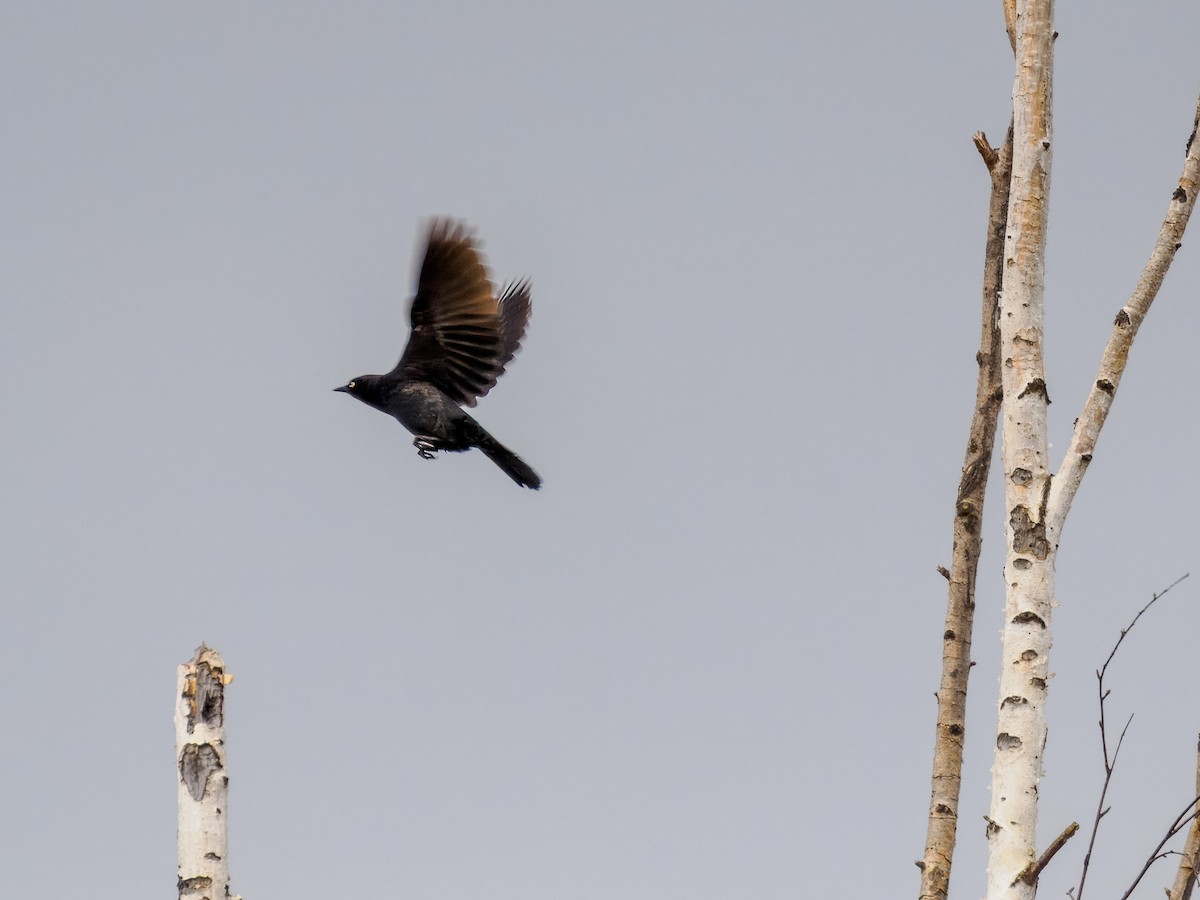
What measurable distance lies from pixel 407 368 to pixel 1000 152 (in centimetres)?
488

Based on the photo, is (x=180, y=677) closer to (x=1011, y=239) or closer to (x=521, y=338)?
(x=1011, y=239)

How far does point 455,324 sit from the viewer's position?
32.5 ft

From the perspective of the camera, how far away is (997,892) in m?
4.29

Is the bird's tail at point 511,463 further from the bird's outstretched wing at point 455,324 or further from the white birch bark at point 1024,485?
the white birch bark at point 1024,485

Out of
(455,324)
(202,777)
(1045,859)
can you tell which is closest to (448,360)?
(455,324)

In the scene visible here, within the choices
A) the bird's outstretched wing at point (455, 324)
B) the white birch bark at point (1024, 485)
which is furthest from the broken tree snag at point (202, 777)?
the bird's outstretched wing at point (455, 324)

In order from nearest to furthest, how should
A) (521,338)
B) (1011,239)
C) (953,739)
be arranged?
(1011,239) < (953,739) < (521,338)

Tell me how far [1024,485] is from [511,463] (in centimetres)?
561

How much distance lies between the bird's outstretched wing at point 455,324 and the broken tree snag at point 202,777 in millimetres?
4856

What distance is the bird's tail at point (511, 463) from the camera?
989cm

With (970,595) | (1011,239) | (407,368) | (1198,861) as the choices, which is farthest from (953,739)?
(407,368)

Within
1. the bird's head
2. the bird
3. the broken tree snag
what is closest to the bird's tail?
the bird

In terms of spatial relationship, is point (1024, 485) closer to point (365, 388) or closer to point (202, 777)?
point (202, 777)

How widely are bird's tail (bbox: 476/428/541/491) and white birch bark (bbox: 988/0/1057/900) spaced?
532 cm
